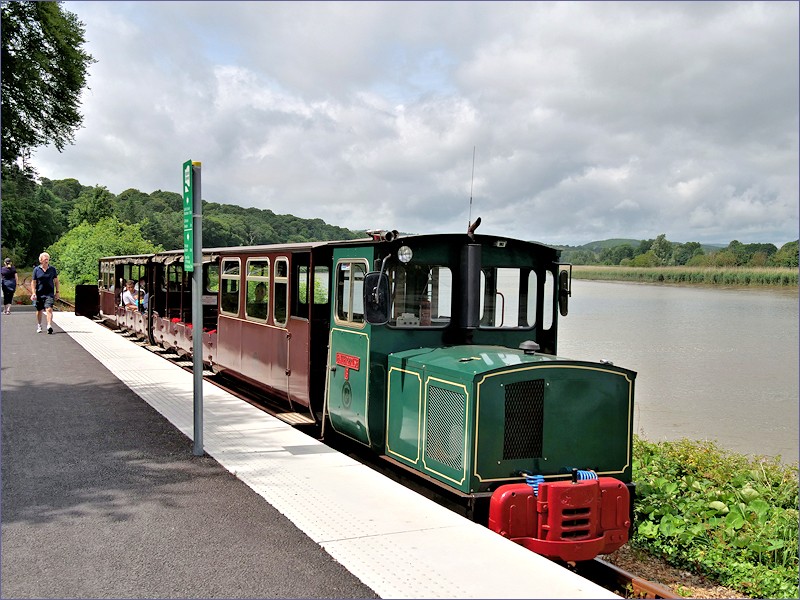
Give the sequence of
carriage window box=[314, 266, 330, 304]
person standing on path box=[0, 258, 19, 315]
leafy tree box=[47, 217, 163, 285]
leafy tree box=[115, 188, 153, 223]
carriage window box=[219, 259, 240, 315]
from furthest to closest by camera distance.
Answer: leafy tree box=[115, 188, 153, 223]
leafy tree box=[47, 217, 163, 285]
person standing on path box=[0, 258, 19, 315]
carriage window box=[219, 259, 240, 315]
carriage window box=[314, 266, 330, 304]

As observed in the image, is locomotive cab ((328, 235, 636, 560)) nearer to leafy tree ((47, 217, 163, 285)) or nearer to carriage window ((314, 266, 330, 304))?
carriage window ((314, 266, 330, 304))

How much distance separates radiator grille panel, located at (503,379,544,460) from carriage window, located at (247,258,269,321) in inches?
187

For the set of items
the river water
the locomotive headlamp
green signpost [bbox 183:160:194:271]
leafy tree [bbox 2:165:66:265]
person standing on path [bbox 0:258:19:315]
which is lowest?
the river water

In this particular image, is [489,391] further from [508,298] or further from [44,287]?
[44,287]

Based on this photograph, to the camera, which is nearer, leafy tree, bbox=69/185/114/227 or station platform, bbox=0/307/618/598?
station platform, bbox=0/307/618/598

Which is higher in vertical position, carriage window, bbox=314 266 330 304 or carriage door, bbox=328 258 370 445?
carriage window, bbox=314 266 330 304

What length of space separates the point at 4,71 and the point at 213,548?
15197 millimetres

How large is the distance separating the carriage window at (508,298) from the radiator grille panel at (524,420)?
135cm

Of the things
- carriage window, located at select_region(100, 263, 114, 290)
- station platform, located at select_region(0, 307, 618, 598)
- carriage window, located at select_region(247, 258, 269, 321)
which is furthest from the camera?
carriage window, located at select_region(100, 263, 114, 290)

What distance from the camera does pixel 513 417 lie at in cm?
582

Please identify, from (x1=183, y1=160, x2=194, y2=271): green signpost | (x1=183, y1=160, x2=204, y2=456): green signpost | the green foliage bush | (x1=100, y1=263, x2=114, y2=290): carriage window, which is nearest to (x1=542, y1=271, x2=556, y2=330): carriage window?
the green foliage bush

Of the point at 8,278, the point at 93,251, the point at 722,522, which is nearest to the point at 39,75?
the point at 8,278

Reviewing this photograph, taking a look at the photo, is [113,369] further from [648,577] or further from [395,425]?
[648,577]

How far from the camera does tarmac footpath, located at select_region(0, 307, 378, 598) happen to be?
4336 millimetres
